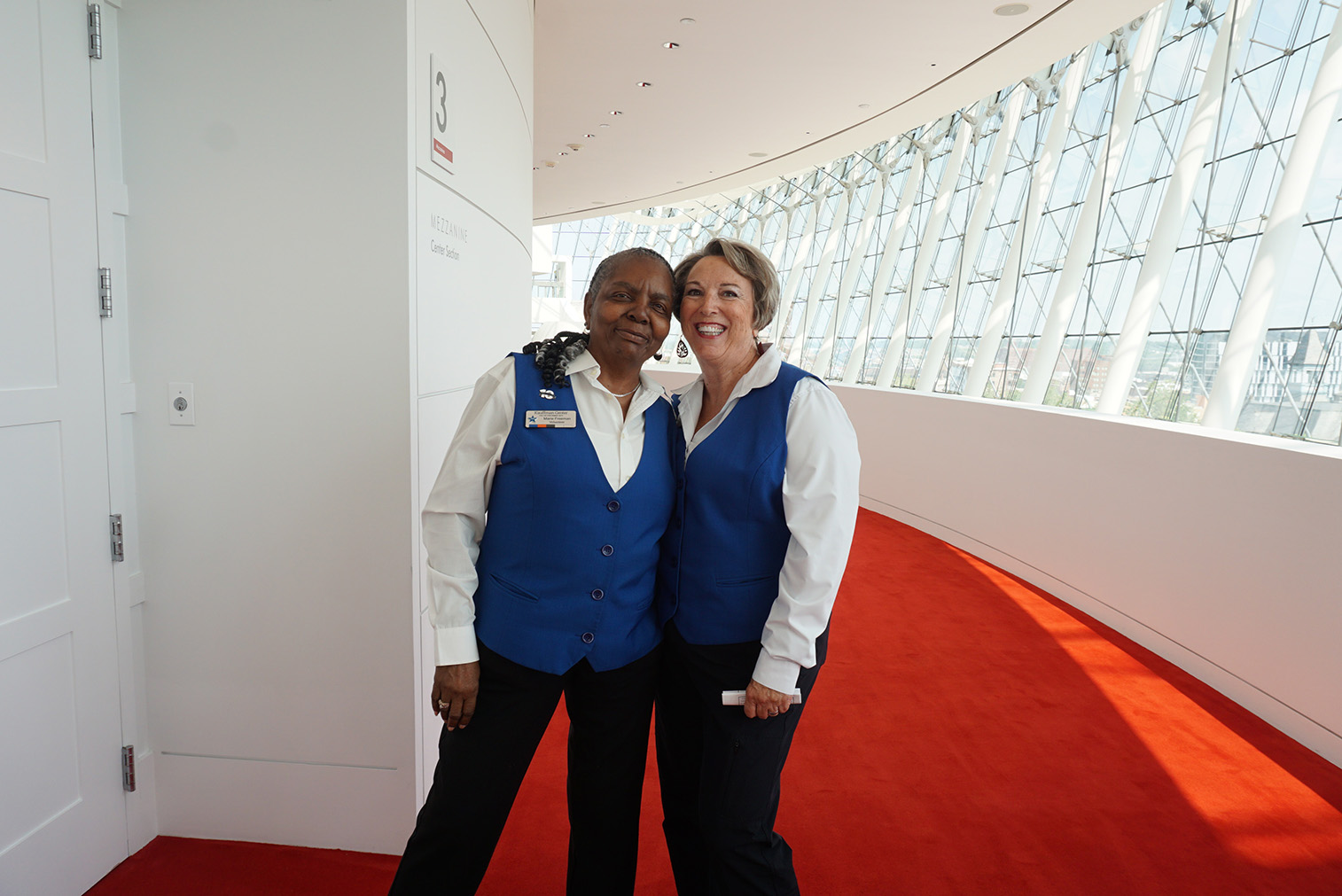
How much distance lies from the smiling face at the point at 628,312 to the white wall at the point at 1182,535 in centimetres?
361

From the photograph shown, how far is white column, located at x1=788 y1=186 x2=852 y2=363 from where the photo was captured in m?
15.6

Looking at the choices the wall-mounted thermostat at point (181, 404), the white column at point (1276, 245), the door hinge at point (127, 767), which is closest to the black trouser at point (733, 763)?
the wall-mounted thermostat at point (181, 404)

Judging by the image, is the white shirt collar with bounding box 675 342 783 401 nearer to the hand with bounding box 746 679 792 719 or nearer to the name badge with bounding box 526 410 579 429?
the name badge with bounding box 526 410 579 429

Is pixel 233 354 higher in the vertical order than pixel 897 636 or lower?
higher

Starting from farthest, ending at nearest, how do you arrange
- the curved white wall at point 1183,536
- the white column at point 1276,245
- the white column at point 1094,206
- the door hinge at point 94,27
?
the white column at point 1094,206 → the white column at point 1276,245 → the curved white wall at point 1183,536 → the door hinge at point 94,27

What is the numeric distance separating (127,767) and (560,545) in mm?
1897

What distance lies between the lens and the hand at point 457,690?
174 cm

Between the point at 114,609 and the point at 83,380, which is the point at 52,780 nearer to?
the point at 114,609

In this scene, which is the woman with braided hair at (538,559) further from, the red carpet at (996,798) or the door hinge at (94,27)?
the door hinge at (94,27)

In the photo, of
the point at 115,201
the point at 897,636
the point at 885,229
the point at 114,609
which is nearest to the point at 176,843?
the point at 114,609

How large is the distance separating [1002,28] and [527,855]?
641 centimetres

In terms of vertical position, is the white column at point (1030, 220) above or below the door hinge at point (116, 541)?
above

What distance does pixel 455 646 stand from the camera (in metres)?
1.73

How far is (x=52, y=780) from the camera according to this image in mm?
2199
